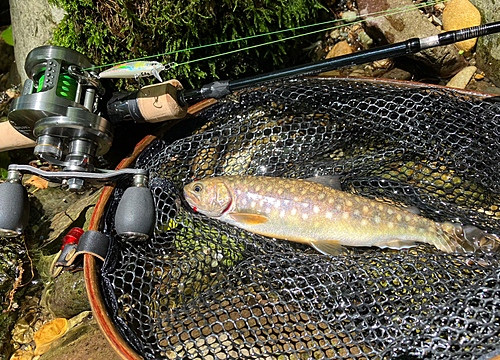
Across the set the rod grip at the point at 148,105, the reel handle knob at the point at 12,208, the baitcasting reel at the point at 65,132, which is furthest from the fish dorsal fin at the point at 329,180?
the reel handle knob at the point at 12,208

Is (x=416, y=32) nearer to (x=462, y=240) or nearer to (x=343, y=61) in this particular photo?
(x=343, y=61)

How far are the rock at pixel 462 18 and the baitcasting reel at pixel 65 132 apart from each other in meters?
4.08

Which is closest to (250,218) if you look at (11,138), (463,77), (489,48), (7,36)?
(11,138)

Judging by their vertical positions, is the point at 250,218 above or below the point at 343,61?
below

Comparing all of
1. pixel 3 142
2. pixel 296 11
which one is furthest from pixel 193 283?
pixel 296 11

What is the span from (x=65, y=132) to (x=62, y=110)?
18 cm

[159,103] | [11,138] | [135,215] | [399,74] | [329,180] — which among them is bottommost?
[11,138]

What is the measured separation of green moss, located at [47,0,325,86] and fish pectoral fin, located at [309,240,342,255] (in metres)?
1.99

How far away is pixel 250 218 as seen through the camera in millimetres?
2965

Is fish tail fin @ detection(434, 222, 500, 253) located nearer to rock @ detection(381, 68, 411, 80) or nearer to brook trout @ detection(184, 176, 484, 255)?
brook trout @ detection(184, 176, 484, 255)

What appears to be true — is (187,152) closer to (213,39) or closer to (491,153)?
(213,39)

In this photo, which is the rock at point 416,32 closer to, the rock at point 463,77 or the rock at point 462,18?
the rock at point 463,77

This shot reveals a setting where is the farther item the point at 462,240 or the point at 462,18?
the point at 462,18

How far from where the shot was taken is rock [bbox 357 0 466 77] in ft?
13.7
